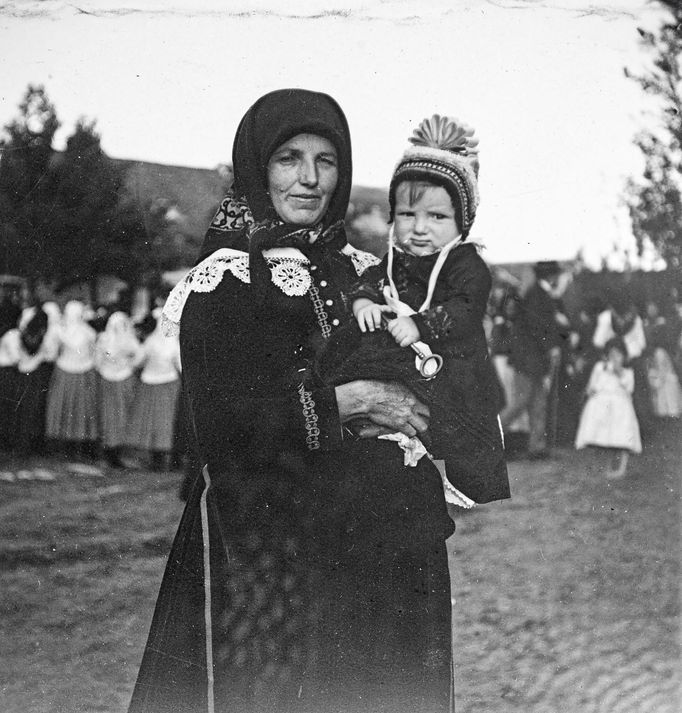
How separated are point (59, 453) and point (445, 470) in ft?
5.01

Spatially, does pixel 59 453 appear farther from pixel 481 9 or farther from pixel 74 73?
pixel 481 9

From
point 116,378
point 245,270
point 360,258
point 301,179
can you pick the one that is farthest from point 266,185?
point 116,378

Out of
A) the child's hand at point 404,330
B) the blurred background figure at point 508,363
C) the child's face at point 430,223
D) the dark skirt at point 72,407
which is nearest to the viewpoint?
the child's hand at point 404,330

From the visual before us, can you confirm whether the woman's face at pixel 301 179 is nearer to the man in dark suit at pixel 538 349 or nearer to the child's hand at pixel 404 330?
the child's hand at pixel 404 330

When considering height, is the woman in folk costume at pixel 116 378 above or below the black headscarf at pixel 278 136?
below

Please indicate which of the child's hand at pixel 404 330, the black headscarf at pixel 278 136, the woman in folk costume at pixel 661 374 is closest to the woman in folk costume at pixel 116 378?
the black headscarf at pixel 278 136

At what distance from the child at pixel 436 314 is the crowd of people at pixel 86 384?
74 centimetres

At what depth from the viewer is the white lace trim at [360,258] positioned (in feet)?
10.1

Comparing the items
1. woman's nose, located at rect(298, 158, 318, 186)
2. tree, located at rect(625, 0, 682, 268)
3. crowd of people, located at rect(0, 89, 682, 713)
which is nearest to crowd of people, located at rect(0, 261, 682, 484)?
crowd of people, located at rect(0, 89, 682, 713)

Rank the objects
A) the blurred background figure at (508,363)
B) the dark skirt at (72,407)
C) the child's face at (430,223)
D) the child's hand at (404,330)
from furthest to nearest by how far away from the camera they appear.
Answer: the dark skirt at (72,407), the blurred background figure at (508,363), the child's face at (430,223), the child's hand at (404,330)

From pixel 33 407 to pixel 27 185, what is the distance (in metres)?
0.89

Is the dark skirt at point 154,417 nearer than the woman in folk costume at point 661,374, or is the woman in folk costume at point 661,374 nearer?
the dark skirt at point 154,417

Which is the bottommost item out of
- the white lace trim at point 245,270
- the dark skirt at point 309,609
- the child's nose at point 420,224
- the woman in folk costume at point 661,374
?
the dark skirt at point 309,609

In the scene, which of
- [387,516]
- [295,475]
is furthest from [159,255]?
[387,516]
